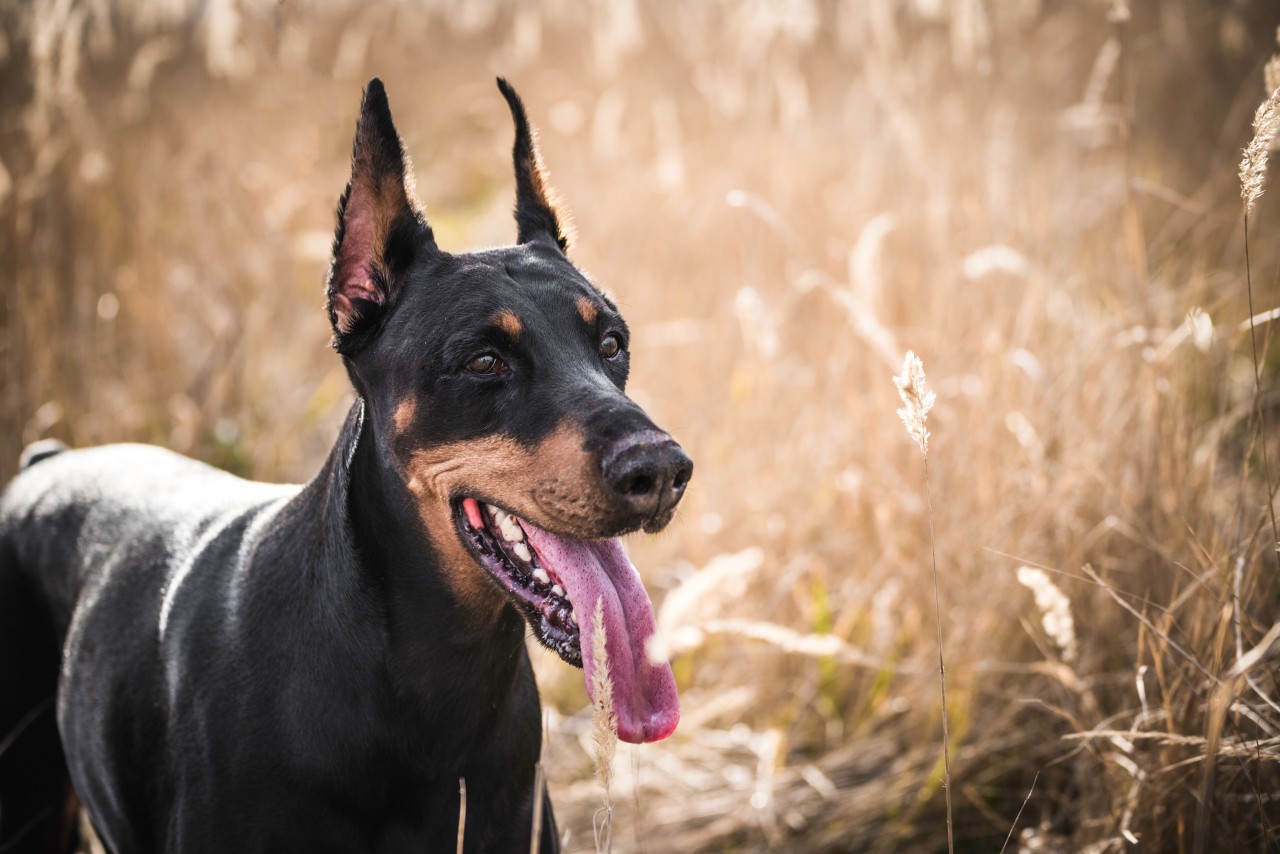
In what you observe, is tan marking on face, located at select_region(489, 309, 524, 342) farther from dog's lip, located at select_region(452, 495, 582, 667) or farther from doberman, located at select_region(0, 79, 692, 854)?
dog's lip, located at select_region(452, 495, 582, 667)

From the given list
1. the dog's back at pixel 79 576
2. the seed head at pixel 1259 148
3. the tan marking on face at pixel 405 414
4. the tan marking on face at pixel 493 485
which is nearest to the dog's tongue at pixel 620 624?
the tan marking on face at pixel 493 485

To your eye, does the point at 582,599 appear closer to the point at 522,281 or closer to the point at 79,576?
the point at 522,281

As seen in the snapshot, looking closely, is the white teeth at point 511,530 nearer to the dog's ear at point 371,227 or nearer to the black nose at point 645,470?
the black nose at point 645,470

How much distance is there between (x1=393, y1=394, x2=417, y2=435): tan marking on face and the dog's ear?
0.82 ft

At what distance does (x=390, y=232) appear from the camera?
2.36 m

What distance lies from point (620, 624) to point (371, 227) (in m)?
1.08

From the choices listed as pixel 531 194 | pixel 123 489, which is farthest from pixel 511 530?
pixel 123 489

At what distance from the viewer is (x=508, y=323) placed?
224cm

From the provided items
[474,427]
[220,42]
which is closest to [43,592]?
[474,427]

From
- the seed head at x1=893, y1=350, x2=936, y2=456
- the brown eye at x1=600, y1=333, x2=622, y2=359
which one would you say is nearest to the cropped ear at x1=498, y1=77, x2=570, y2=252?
the brown eye at x1=600, y1=333, x2=622, y2=359

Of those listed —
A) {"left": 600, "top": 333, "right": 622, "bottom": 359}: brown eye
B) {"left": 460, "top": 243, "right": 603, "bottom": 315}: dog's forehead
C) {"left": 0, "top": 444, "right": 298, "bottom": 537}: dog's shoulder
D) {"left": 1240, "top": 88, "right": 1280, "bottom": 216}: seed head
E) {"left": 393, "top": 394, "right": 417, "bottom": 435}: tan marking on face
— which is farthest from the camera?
{"left": 0, "top": 444, "right": 298, "bottom": 537}: dog's shoulder

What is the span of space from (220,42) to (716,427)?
287 centimetres

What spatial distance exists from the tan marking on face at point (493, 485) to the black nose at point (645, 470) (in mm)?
51

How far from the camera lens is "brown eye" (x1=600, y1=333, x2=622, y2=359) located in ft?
8.27
